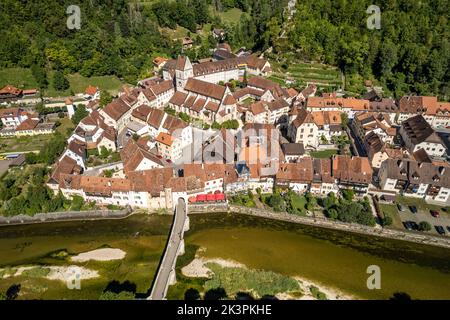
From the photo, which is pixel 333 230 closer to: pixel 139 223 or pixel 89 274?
pixel 139 223

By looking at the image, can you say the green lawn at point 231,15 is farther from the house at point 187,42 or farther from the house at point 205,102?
the house at point 205,102

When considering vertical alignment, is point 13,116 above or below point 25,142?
above

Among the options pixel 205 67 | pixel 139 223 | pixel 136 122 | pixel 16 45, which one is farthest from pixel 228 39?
pixel 139 223

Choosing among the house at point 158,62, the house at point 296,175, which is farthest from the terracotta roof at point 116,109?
the house at point 296,175

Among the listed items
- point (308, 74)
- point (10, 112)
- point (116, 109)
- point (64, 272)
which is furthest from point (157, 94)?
point (64, 272)

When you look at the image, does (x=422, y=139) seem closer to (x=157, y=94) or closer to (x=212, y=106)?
(x=212, y=106)

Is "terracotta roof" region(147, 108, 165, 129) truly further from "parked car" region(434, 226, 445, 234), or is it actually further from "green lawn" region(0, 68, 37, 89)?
"parked car" region(434, 226, 445, 234)

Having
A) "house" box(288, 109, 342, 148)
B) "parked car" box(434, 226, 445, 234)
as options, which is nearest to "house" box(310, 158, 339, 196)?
"house" box(288, 109, 342, 148)
